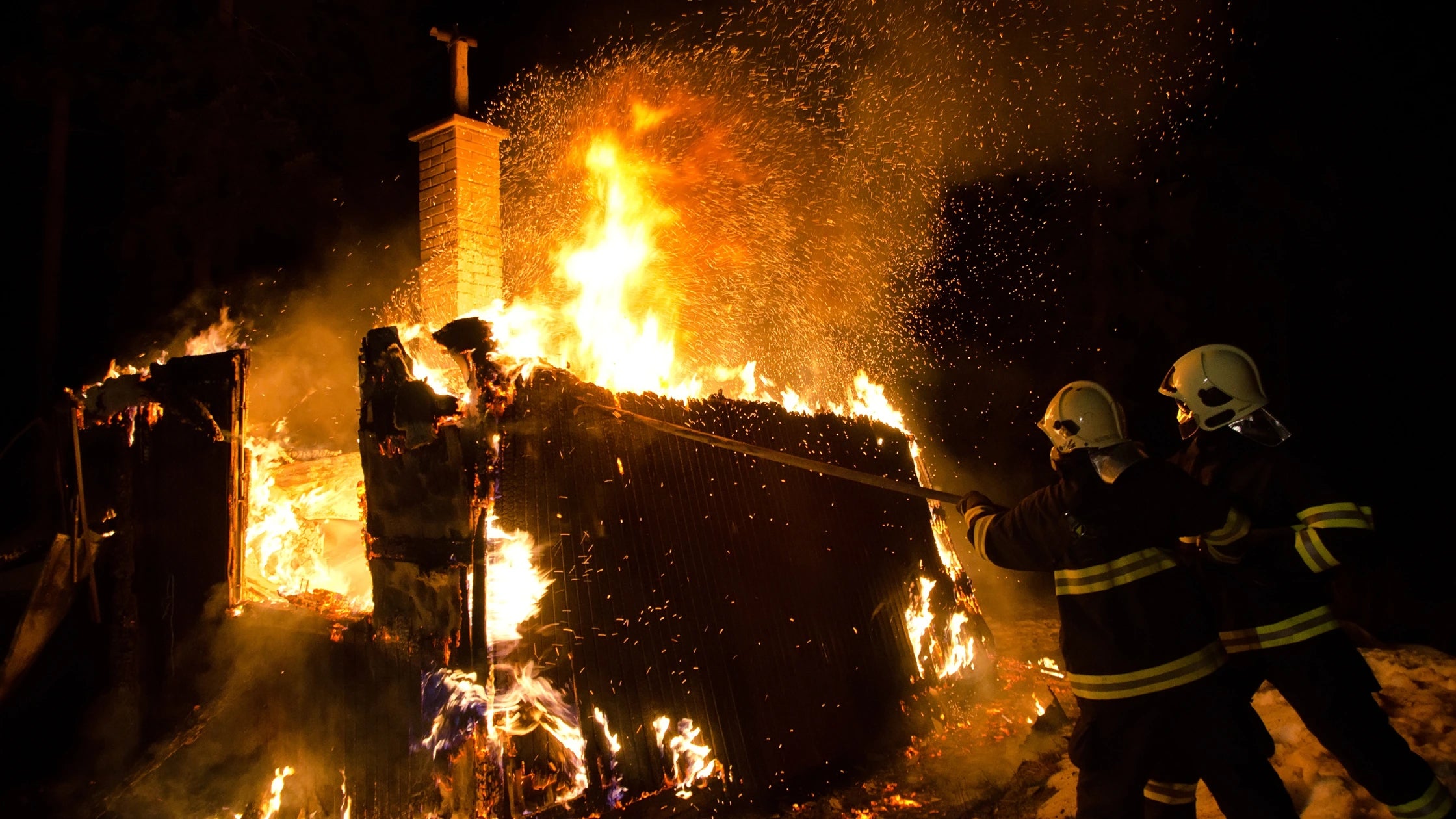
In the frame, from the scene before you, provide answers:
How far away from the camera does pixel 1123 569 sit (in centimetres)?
323

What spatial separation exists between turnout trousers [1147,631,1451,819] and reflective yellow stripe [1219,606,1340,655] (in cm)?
2

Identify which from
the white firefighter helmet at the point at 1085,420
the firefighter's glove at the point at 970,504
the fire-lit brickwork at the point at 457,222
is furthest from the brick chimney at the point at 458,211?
the white firefighter helmet at the point at 1085,420

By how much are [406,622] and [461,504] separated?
0.82 meters

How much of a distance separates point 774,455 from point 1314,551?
280cm

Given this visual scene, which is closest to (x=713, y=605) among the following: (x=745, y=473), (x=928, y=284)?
(x=745, y=473)

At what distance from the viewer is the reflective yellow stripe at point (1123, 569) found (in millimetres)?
3211

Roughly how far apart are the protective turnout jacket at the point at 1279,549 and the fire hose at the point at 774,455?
55.1 inches

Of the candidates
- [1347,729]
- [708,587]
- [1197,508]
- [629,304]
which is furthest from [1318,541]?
[629,304]

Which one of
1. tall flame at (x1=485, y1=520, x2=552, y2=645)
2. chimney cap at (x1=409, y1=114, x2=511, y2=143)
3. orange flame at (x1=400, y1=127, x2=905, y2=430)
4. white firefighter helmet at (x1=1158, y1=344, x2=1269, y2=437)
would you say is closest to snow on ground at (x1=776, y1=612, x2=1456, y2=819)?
white firefighter helmet at (x1=1158, y1=344, x2=1269, y2=437)

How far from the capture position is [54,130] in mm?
11172

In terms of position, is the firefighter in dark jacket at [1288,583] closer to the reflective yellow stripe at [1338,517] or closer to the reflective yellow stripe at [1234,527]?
the reflective yellow stripe at [1338,517]

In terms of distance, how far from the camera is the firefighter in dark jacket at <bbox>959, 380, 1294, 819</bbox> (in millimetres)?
3074

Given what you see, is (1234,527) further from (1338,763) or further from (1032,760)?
(1032,760)

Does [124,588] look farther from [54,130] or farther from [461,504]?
[54,130]
